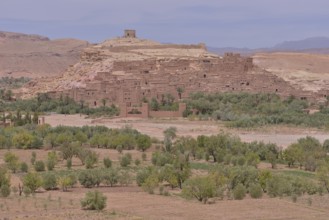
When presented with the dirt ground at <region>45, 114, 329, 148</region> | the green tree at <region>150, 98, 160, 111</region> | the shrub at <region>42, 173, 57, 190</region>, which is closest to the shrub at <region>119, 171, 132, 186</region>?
the shrub at <region>42, 173, 57, 190</region>

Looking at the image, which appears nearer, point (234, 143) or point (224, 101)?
point (234, 143)

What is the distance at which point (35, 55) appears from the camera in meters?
149

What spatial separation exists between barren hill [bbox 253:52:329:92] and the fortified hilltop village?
261 inches

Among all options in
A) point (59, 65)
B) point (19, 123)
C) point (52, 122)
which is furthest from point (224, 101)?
point (59, 65)

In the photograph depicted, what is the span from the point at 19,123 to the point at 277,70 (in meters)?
43.5

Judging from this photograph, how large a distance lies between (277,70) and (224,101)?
2415 centimetres

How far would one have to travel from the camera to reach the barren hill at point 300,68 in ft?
255

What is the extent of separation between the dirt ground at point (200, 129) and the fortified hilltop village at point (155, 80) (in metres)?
5.67

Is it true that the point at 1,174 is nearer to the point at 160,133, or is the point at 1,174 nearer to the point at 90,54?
the point at 160,133

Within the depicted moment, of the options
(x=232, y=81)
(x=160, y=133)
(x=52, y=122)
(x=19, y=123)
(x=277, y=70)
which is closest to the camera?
(x=160, y=133)

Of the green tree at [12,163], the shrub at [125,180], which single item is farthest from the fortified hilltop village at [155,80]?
the shrub at [125,180]

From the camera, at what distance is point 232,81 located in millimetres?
69938

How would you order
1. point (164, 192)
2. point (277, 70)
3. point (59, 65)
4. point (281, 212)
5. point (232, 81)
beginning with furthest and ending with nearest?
point (59, 65), point (277, 70), point (232, 81), point (164, 192), point (281, 212)

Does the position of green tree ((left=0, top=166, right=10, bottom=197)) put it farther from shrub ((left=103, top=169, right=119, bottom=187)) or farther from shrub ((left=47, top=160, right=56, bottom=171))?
shrub ((left=47, top=160, right=56, bottom=171))
